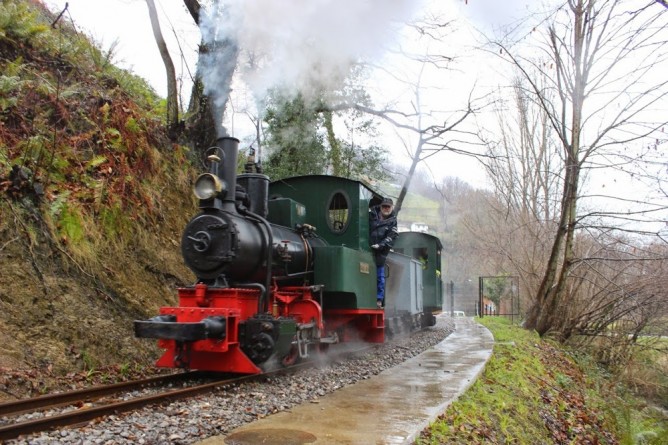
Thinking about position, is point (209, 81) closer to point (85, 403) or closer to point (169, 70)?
Result: point (169, 70)

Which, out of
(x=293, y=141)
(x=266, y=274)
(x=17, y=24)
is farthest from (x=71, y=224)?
(x=293, y=141)

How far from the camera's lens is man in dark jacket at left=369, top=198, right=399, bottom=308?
9.13m

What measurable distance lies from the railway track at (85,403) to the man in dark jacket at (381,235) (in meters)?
3.56

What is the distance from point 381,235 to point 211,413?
5211 mm

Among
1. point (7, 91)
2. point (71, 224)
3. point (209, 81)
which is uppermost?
point (209, 81)

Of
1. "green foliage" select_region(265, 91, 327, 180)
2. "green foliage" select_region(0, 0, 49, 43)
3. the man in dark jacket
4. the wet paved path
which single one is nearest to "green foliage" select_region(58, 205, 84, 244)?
"green foliage" select_region(0, 0, 49, 43)

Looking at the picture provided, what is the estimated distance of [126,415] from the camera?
4.34 metres

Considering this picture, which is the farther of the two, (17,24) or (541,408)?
(17,24)

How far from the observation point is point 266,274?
6.55m

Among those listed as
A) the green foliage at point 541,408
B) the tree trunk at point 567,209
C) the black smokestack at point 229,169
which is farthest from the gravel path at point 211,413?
the tree trunk at point 567,209

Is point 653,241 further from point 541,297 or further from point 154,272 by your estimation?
point 154,272

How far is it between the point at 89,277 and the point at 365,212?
4103 mm

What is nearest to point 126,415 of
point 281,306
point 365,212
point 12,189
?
point 281,306

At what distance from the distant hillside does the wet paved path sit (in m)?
2.82
